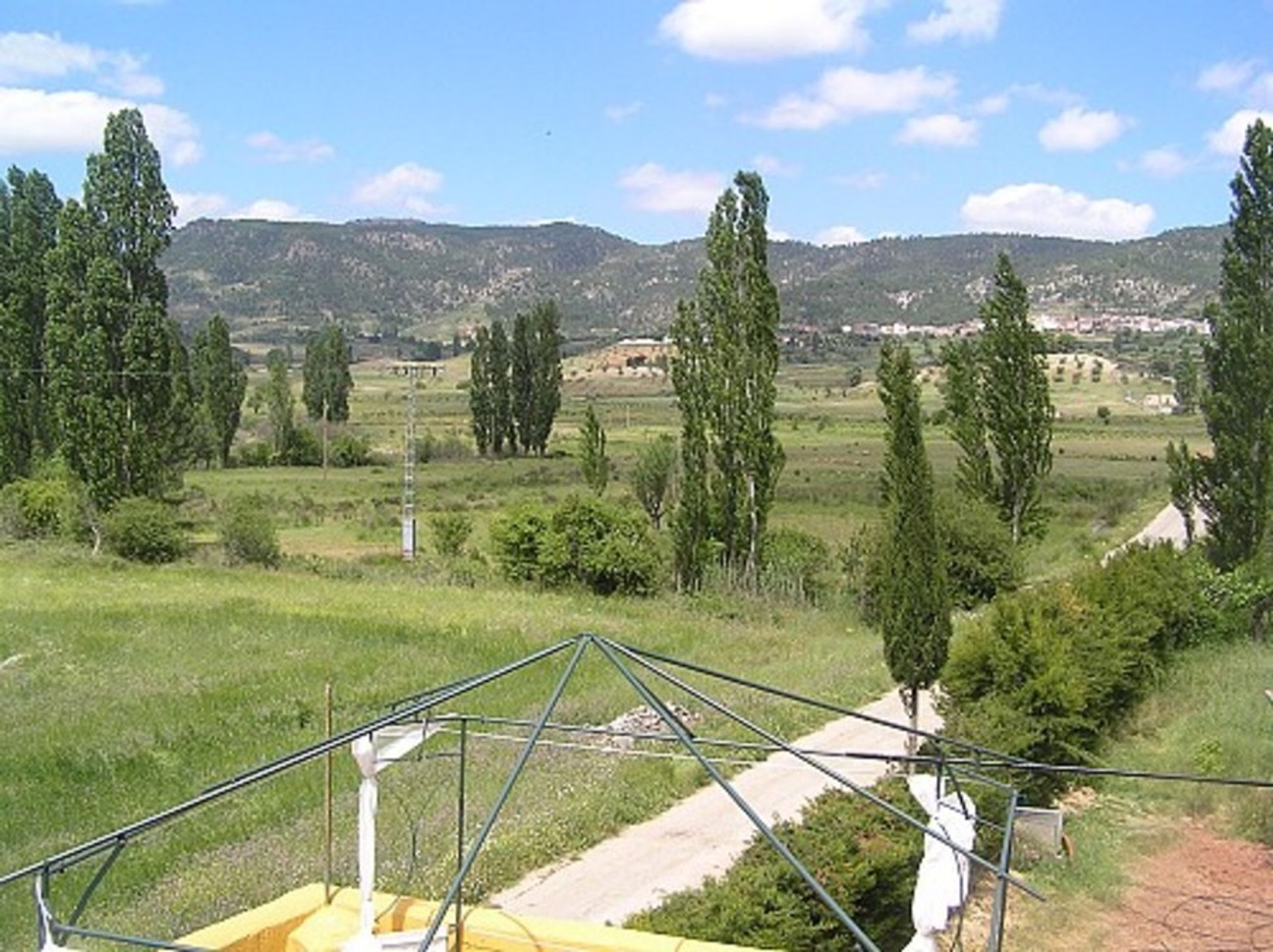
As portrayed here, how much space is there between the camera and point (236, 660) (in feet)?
75.7

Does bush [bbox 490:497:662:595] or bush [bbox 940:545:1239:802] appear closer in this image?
bush [bbox 940:545:1239:802]

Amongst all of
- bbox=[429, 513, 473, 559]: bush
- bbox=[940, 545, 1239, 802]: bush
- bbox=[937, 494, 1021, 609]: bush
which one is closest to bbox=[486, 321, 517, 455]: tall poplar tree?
bbox=[429, 513, 473, 559]: bush

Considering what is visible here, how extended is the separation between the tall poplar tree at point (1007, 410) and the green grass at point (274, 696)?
5176mm

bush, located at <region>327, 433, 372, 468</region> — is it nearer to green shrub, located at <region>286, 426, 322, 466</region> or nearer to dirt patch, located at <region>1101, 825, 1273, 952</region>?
green shrub, located at <region>286, 426, 322, 466</region>

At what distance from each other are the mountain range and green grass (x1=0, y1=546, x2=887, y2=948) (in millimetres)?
112775

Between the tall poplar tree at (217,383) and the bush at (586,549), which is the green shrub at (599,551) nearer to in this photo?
the bush at (586,549)

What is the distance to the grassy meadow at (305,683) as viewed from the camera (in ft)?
41.9

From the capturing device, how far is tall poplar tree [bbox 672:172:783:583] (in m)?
30.3

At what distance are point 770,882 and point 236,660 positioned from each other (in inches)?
624

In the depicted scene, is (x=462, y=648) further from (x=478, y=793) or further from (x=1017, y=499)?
(x=1017, y=499)

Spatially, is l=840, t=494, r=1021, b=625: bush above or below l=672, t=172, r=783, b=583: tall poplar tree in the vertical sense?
below

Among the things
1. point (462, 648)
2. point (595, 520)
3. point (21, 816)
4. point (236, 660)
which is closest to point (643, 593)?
point (595, 520)

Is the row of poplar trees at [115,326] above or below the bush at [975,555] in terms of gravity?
above

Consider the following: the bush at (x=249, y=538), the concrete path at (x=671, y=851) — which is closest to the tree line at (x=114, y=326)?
the bush at (x=249, y=538)
